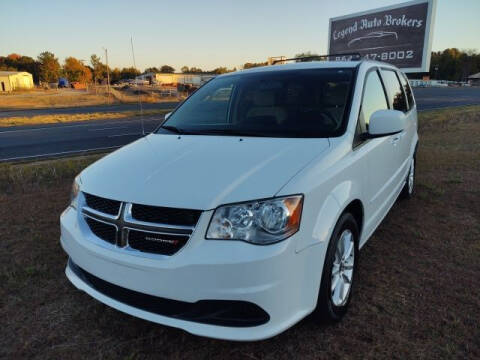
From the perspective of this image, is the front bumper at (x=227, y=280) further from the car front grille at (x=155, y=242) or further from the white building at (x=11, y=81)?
the white building at (x=11, y=81)

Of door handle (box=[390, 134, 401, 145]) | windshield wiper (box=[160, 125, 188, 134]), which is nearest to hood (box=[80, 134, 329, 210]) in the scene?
windshield wiper (box=[160, 125, 188, 134])

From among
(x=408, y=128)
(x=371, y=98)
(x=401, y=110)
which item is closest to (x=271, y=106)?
(x=371, y=98)

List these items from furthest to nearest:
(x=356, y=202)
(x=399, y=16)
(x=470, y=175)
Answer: (x=399, y=16), (x=470, y=175), (x=356, y=202)

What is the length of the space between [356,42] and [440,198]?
15232 mm

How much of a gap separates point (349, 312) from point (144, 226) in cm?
163

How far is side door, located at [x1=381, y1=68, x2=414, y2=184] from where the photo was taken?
405 centimetres

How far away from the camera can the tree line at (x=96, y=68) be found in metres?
85.4

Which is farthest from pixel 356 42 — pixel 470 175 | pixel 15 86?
pixel 15 86

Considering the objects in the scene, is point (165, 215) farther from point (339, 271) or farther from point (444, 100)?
point (444, 100)

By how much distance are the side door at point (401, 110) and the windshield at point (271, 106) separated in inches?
38.9

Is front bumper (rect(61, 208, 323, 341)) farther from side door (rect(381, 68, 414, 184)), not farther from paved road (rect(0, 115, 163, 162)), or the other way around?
paved road (rect(0, 115, 163, 162))

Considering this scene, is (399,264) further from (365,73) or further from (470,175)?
(470,175)

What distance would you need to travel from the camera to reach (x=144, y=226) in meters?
2.13

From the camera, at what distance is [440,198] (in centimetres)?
538
